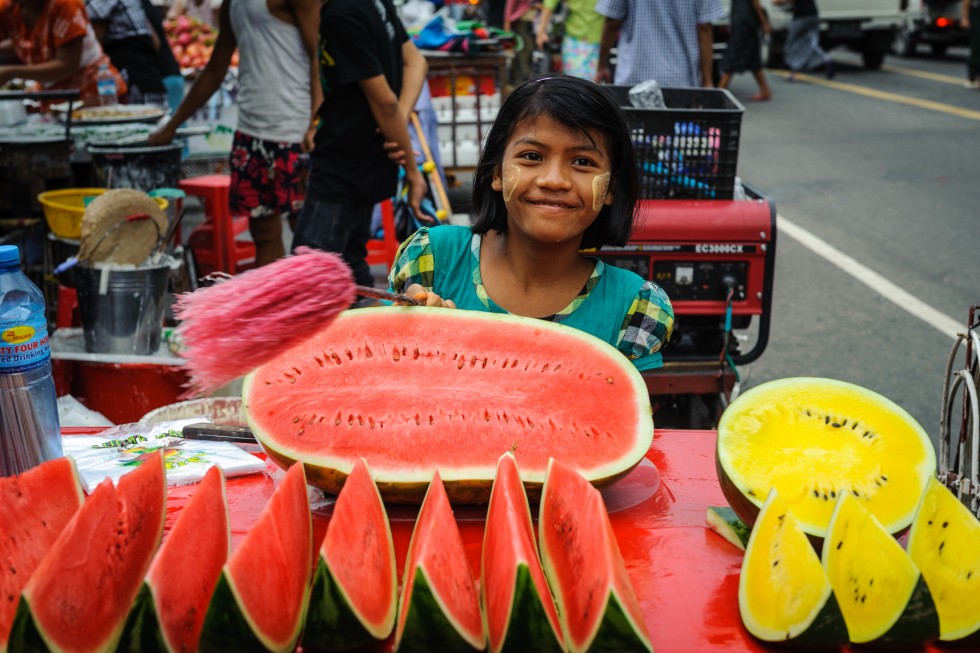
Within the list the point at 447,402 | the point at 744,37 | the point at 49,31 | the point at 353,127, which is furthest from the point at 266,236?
the point at 744,37

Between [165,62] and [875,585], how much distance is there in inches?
320

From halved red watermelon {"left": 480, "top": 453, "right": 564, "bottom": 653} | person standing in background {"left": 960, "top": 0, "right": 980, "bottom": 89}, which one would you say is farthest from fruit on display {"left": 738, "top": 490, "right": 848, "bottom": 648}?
person standing in background {"left": 960, "top": 0, "right": 980, "bottom": 89}

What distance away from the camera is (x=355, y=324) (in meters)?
2.09

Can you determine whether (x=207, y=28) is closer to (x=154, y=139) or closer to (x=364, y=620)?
(x=154, y=139)

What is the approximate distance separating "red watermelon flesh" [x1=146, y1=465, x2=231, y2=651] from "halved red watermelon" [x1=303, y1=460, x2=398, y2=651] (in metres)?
0.18

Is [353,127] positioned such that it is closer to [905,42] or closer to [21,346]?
[21,346]

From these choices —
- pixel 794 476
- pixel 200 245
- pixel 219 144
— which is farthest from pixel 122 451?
pixel 219 144

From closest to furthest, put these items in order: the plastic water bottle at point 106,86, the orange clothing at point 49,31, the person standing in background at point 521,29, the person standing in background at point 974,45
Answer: the orange clothing at point 49,31
the plastic water bottle at point 106,86
the person standing in background at point 521,29
the person standing in background at point 974,45

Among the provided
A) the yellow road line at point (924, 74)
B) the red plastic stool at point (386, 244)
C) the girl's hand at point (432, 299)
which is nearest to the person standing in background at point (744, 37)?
the yellow road line at point (924, 74)

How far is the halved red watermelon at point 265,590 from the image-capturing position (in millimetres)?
1314

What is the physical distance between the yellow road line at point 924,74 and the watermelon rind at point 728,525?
1567 centimetres

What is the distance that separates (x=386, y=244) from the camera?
6086mm

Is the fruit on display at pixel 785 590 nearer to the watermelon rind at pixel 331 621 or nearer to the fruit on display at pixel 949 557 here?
the fruit on display at pixel 949 557

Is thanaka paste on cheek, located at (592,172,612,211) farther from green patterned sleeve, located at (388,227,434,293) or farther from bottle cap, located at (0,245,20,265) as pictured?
bottle cap, located at (0,245,20,265)
